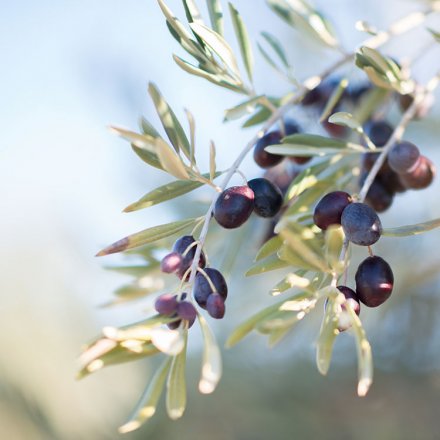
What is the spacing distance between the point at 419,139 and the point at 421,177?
669 millimetres

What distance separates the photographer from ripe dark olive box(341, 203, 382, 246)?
0.54m

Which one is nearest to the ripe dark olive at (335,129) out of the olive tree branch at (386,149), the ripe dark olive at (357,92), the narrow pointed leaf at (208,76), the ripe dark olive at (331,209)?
the ripe dark olive at (357,92)

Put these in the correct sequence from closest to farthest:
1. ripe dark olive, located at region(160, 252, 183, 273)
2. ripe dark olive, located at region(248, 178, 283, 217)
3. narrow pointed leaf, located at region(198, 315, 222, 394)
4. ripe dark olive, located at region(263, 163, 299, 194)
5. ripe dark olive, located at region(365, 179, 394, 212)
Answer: narrow pointed leaf, located at region(198, 315, 222, 394), ripe dark olive, located at region(160, 252, 183, 273), ripe dark olive, located at region(248, 178, 283, 217), ripe dark olive, located at region(365, 179, 394, 212), ripe dark olive, located at region(263, 163, 299, 194)

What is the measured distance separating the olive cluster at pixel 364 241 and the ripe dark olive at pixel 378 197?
21 centimetres

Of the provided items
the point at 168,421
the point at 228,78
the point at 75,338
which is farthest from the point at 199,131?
the point at 228,78

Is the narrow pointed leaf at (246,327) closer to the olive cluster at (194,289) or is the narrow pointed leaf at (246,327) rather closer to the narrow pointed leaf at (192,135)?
the olive cluster at (194,289)

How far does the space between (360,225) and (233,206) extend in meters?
0.11

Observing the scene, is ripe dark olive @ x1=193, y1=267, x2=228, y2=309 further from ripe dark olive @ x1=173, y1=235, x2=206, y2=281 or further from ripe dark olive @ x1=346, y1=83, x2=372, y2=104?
ripe dark olive @ x1=346, y1=83, x2=372, y2=104

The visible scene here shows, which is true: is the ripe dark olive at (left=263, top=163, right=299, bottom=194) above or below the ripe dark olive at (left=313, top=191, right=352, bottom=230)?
below

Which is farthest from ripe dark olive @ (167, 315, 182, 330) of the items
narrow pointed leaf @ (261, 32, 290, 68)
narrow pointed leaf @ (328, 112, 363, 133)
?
narrow pointed leaf @ (261, 32, 290, 68)

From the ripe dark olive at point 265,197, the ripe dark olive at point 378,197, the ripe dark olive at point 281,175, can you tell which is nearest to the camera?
the ripe dark olive at point 265,197

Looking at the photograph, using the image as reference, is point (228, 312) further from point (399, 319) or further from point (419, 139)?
point (419, 139)

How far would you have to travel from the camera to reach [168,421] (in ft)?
4.99

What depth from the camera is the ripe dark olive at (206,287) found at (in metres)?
0.53
